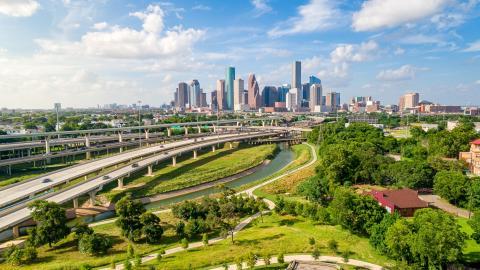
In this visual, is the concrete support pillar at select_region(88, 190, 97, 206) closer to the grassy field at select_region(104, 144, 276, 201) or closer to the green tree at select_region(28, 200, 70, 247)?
the grassy field at select_region(104, 144, 276, 201)

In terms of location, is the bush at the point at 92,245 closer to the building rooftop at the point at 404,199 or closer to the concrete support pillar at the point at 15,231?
the concrete support pillar at the point at 15,231

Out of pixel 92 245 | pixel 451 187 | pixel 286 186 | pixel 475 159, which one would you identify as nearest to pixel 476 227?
pixel 451 187

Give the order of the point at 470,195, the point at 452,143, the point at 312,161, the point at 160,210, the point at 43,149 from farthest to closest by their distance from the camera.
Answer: the point at 43,149 → the point at 312,161 → the point at 452,143 → the point at 160,210 → the point at 470,195

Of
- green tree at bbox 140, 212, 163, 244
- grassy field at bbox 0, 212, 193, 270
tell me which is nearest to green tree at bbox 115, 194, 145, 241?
green tree at bbox 140, 212, 163, 244

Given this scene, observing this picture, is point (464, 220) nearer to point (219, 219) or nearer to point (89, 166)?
point (219, 219)

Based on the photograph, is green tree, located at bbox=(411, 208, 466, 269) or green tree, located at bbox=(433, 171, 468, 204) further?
green tree, located at bbox=(433, 171, 468, 204)

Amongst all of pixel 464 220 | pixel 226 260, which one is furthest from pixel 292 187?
pixel 226 260

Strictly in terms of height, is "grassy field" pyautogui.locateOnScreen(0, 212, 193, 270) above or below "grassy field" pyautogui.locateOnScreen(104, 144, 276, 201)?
below
